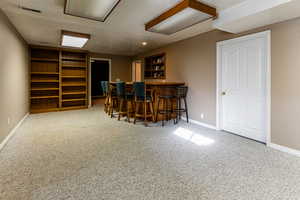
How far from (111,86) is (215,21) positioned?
372 cm

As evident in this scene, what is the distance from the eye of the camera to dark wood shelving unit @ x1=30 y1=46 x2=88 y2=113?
19.7ft

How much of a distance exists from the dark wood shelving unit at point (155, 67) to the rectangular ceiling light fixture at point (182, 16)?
2.24 metres

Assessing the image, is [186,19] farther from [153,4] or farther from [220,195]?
[220,195]

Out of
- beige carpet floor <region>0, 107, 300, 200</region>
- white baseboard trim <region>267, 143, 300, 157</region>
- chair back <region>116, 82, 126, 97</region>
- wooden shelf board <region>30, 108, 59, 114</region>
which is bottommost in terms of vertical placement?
beige carpet floor <region>0, 107, 300, 200</region>

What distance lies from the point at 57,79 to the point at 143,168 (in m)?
5.65

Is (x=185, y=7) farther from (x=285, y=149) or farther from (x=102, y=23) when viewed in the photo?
(x=285, y=149)

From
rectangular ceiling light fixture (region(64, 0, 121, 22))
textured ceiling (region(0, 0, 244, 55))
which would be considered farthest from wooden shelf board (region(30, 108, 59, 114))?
rectangular ceiling light fixture (region(64, 0, 121, 22))

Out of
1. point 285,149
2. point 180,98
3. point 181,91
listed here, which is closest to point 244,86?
point 285,149

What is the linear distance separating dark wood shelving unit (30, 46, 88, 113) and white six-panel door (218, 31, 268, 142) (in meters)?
5.35

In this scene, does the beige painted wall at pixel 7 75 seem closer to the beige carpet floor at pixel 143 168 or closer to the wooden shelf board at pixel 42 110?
the beige carpet floor at pixel 143 168

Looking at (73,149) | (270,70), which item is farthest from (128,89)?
(270,70)

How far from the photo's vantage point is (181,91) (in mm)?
4445

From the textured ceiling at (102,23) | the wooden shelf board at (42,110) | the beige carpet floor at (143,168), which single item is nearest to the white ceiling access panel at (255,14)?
the textured ceiling at (102,23)

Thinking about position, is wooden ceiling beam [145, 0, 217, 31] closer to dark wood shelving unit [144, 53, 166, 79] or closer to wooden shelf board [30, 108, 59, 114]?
dark wood shelving unit [144, 53, 166, 79]
